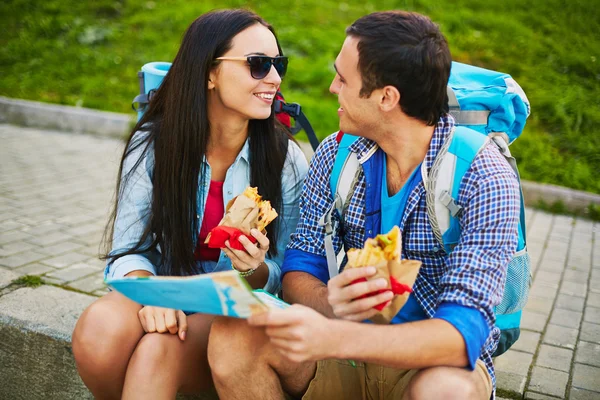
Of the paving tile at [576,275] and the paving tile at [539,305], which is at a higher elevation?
the paving tile at [539,305]

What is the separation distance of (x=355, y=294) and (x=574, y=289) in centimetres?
277

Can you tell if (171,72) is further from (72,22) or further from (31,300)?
(72,22)

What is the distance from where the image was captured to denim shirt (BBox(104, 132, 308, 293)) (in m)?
2.77

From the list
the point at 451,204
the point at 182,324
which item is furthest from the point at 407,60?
the point at 182,324

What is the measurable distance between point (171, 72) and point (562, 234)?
376 centimetres

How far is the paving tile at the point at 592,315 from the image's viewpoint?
3756mm

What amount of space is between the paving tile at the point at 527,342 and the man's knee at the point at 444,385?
1515 millimetres

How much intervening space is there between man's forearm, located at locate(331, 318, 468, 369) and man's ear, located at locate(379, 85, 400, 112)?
81cm

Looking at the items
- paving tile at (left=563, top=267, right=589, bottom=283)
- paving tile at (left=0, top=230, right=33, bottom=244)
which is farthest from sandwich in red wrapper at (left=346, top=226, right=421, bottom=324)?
paving tile at (left=0, top=230, right=33, bottom=244)

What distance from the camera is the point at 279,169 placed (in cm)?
298

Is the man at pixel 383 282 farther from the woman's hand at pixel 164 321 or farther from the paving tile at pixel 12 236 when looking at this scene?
the paving tile at pixel 12 236

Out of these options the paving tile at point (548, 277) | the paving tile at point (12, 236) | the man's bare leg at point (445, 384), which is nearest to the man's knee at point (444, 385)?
the man's bare leg at point (445, 384)

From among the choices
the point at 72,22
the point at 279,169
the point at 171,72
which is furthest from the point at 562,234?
the point at 72,22

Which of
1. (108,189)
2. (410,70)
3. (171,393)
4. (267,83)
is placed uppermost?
(410,70)
